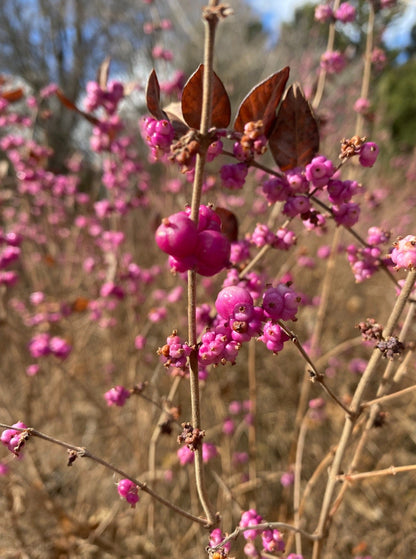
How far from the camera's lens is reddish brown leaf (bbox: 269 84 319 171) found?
776 mm

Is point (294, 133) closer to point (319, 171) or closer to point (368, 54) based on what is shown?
point (319, 171)

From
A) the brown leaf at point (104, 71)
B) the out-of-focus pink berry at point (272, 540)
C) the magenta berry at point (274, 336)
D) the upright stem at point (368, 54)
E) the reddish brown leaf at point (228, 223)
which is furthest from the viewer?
the upright stem at point (368, 54)

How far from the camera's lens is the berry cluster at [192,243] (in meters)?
0.55

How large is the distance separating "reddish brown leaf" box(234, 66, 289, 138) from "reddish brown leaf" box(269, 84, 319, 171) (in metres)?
0.03

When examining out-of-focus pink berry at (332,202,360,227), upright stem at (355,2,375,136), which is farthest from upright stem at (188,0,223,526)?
upright stem at (355,2,375,136)

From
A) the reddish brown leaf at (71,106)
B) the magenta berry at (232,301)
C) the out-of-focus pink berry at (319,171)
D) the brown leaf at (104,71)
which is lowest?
the magenta berry at (232,301)

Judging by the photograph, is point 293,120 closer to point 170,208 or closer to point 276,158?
point 276,158

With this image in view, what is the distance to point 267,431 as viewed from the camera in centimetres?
292

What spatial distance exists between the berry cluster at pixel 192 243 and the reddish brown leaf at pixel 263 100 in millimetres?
248

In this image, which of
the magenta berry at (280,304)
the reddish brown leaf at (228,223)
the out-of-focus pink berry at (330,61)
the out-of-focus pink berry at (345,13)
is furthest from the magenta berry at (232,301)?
the out-of-focus pink berry at (345,13)

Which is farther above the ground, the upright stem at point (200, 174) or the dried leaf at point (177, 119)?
the dried leaf at point (177, 119)

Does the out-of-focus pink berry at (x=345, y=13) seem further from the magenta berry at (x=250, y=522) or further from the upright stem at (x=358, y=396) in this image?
the magenta berry at (x=250, y=522)

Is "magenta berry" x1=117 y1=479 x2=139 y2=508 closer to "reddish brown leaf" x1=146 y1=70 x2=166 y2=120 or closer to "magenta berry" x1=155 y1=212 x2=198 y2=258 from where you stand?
"magenta berry" x1=155 y1=212 x2=198 y2=258

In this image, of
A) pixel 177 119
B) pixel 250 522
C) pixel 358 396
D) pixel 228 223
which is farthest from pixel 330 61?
pixel 250 522
